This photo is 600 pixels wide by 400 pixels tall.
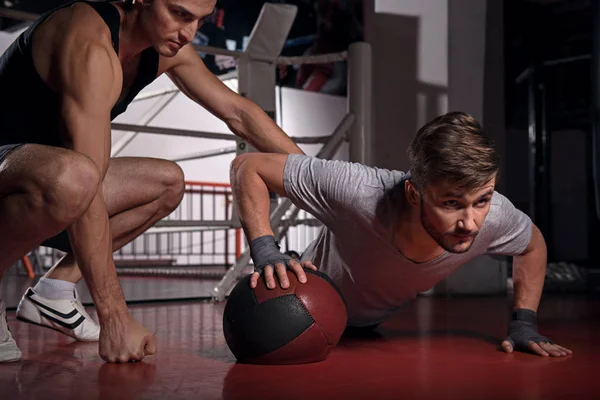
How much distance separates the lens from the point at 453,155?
1417 mm

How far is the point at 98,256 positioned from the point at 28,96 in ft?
1.30

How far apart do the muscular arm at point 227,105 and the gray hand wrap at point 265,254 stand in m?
0.45

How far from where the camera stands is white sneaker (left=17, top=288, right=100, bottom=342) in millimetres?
1817

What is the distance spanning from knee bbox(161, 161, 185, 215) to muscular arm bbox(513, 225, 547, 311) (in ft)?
3.04

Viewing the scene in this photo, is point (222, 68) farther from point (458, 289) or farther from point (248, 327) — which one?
point (248, 327)

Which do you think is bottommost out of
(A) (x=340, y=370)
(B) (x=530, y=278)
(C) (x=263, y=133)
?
(A) (x=340, y=370)

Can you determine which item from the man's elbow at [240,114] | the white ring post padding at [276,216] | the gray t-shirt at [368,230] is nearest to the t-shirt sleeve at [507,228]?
the gray t-shirt at [368,230]

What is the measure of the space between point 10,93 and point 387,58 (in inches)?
85.7

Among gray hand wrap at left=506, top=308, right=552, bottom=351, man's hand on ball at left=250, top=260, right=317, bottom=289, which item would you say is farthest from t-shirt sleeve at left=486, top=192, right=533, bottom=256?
man's hand on ball at left=250, top=260, right=317, bottom=289

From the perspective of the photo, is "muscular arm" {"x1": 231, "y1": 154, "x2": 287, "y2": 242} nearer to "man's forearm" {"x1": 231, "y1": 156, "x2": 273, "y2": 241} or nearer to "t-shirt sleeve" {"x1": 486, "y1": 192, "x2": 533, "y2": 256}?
"man's forearm" {"x1": 231, "y1": 156, "x2": 273, "y2": 241}

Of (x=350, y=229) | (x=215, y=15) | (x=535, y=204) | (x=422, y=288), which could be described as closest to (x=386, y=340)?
(x=422, y=288)

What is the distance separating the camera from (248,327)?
1443 millimetres

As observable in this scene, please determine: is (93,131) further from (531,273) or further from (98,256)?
(531,273)

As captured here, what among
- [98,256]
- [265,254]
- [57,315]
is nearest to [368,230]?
[265,254]
